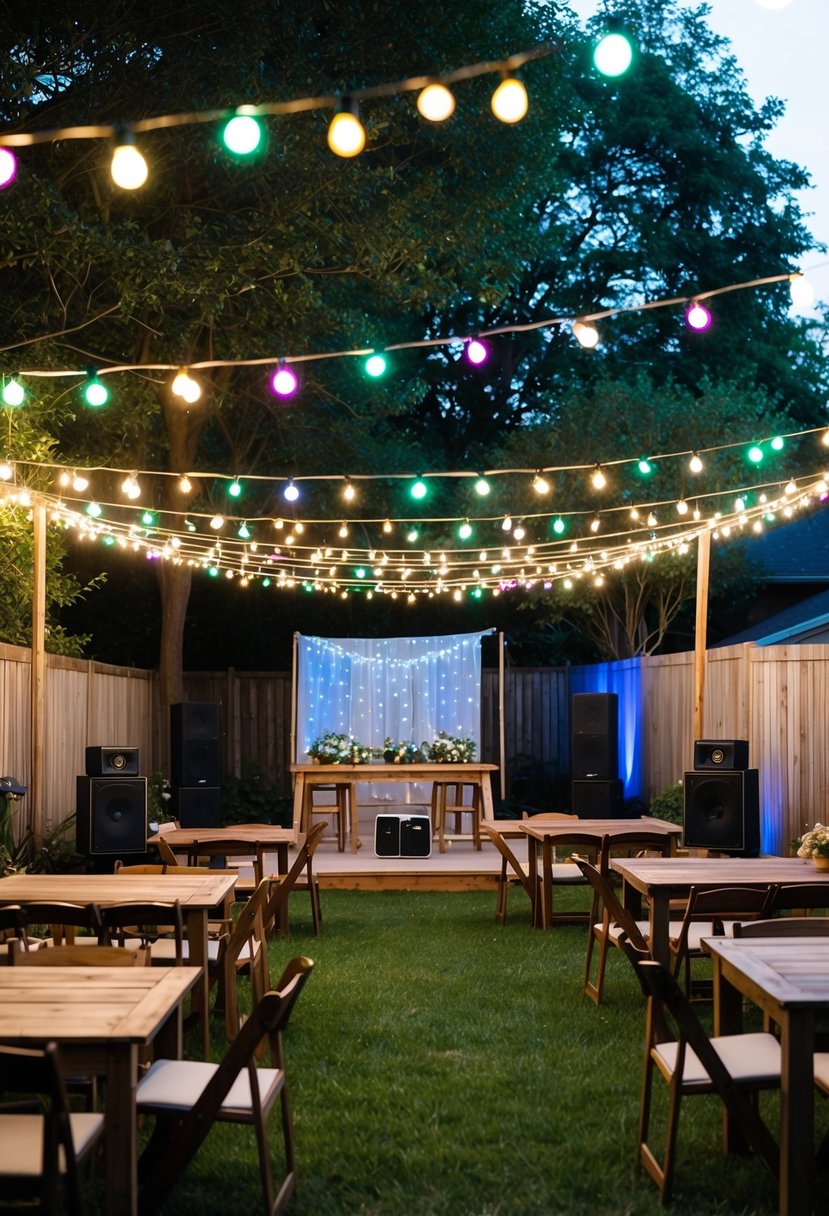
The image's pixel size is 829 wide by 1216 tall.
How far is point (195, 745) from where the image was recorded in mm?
13008

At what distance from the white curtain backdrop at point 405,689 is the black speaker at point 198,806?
3.14 meters

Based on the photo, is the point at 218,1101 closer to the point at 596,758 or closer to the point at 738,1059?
the point at 738,1059

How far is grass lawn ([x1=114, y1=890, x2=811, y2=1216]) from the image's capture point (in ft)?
13.2

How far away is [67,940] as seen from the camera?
19.1ft

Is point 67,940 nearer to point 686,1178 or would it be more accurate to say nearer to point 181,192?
point 686,1178

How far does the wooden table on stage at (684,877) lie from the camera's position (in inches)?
238

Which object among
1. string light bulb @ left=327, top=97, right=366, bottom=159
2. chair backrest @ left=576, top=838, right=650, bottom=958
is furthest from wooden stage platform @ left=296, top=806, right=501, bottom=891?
string light bulb @ left=327, top=97, right=366, bottom=159

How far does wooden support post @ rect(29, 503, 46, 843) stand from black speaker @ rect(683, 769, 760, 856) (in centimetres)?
457

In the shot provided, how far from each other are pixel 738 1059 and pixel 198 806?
9.39 meters

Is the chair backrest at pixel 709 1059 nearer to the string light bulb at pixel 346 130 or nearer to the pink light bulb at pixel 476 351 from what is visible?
the string light bulb at pixel 346 130

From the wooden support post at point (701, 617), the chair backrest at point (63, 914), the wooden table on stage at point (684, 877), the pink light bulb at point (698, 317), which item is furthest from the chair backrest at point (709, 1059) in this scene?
the wooden support post at point (701, 617)

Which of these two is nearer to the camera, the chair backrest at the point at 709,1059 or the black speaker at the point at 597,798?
the chair backrest at the point at 709,1059

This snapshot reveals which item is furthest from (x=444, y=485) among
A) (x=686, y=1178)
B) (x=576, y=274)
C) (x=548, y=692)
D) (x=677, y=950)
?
(x=686, y=1178)

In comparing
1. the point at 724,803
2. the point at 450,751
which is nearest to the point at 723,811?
the point at 724,803
